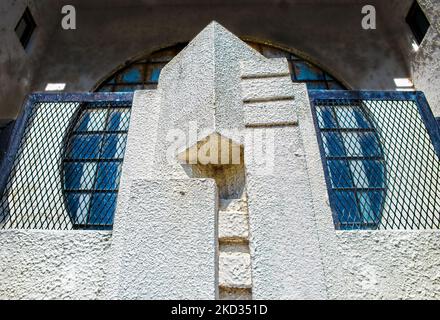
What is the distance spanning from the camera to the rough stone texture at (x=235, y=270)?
175cm

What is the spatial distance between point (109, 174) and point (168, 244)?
177 centimetres

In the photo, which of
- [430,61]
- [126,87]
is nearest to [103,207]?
[126,87]

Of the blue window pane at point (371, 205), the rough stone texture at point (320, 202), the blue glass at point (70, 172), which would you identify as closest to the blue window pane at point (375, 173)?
the blue window pane at point (371, 205)

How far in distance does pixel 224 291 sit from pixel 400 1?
685 cm

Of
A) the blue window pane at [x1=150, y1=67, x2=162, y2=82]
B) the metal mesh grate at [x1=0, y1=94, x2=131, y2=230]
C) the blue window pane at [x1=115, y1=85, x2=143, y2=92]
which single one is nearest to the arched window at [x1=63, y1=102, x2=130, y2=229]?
the metal mesh grate at [x1=0, y1=94, x2=131, y2=230]

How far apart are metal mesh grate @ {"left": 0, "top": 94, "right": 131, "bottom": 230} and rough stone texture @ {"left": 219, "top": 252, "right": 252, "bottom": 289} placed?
1.27 meters

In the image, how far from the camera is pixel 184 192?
1.92m

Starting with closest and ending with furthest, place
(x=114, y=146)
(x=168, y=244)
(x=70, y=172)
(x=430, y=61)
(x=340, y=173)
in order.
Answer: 1. (x=168, y=244)
2. (x=340, y=173)
3. (x=70, y=172)
4. (x=114, y=146)
5. (x=430, y=61)

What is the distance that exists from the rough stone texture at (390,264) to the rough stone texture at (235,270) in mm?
512

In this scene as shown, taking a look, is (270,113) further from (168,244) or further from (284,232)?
(168,244)

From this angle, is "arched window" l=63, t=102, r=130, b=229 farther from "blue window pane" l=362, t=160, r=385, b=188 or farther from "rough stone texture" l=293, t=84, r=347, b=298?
"blue window pane" l=362, t=160, r=385, b=188

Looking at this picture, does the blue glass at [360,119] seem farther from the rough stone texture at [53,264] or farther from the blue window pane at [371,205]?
the rough stone texture at [53,264]

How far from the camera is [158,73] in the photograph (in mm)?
6574

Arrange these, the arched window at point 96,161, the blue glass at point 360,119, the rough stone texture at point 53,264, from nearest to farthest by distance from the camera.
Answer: the rough stone texture at point 53,264 → the arched window at point 96,161 → the blue glass at point 360,119
